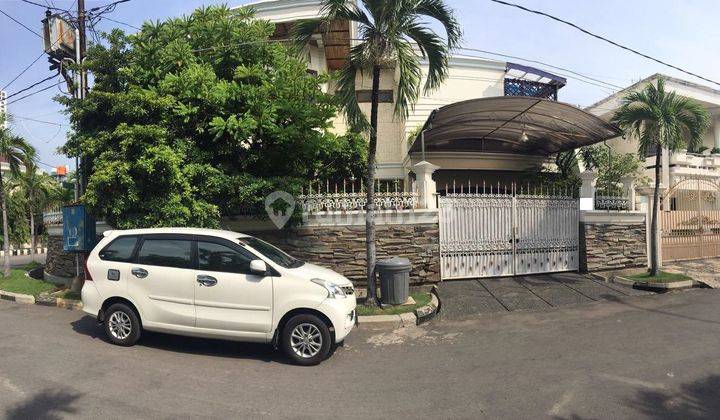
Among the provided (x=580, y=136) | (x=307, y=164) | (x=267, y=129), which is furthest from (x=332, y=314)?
(x=580, y=136)

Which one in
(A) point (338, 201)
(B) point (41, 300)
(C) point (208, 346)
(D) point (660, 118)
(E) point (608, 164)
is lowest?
(C) point (208, 346)

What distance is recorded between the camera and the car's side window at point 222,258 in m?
5.61

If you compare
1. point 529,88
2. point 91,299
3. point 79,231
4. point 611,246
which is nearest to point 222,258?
point 91,299

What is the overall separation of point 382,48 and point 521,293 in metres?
5.72

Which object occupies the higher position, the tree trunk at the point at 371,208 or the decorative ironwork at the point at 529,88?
the decorative ironwork at the point at 529,88

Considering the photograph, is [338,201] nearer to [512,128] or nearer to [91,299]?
[91,299]

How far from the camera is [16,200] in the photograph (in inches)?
1095

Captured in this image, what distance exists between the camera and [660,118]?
32.3 feet

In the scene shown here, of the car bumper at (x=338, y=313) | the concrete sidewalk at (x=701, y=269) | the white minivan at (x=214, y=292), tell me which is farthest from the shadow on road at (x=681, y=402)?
the concrete sidewalk at (x=701, y=269)

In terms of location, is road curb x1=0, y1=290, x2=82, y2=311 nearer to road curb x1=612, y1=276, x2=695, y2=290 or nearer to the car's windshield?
the car's windshield

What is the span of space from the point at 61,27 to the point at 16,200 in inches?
881

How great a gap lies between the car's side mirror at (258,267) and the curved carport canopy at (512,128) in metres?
6.71

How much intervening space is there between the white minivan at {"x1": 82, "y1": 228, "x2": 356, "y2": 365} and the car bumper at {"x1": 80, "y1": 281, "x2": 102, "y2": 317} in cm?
1

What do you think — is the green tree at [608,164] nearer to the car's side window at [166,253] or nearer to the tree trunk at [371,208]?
the tree trunk at [371,208]
